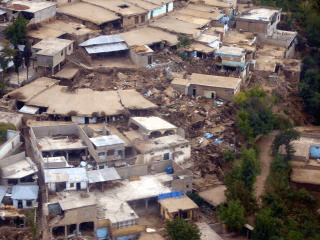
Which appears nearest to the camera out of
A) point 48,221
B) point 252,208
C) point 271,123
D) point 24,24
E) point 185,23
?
point 48,221

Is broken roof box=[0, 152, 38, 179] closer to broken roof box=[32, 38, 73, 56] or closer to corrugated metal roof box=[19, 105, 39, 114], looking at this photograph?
corrugated metal roof box=[19, 105, 39, 114]

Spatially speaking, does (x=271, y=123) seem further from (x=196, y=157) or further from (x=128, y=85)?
(x=128, y=85)

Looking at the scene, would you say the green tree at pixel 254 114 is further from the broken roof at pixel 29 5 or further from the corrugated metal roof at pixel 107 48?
the broken roof at pixel 29 5

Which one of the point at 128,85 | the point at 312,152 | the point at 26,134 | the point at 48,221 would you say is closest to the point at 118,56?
the point at 128,85

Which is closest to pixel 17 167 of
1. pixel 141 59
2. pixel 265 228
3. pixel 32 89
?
pixel 32 89

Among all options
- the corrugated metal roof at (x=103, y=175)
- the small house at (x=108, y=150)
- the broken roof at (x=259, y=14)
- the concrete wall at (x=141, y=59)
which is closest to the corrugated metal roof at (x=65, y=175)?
the corrugated metal roof at (x=103, y=175)

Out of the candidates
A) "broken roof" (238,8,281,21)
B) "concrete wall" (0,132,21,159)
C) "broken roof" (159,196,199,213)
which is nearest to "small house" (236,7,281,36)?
"broken roof" (238,8,281,21)

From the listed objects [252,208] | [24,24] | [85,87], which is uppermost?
[24,24]
